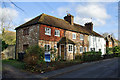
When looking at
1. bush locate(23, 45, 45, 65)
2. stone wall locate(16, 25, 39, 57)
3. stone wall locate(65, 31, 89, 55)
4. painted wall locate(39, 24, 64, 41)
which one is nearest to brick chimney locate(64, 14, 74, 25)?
stone wall locate(65, 31, 89, 55)

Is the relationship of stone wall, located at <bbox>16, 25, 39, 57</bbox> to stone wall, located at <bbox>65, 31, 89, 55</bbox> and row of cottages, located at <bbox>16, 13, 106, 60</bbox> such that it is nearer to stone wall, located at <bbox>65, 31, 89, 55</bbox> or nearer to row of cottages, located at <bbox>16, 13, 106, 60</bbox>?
row of cottages, located at <bbox>16, 13, 106, 60</bbox>

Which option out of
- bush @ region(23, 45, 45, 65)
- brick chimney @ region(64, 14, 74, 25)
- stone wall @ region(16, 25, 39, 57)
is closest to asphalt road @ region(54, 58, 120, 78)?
bush @ region(23, 45, 45, 65)

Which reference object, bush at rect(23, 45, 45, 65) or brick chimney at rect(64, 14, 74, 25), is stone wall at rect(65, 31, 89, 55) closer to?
brick chimney at rect(64, 14, 74, 25)

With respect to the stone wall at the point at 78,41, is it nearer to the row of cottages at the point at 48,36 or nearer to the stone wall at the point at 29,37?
the row of cottages at the point at 48,36

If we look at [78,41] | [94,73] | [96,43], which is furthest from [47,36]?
[96,43]

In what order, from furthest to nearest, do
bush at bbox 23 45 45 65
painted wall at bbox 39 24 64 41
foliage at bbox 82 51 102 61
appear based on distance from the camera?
1. foliage at bbox 82 51 102 61
2. painted wall at bbox 39 24 64 41
3. bush at bbox 23 45 45 65

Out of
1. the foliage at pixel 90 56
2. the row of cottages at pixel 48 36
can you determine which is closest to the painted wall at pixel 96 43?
the row of cottages at pixel 48 36

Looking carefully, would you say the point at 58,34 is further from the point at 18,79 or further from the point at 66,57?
the point at 18,79

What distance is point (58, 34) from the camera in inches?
763

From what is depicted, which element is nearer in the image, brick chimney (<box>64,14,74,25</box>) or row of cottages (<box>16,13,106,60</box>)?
row of cottages (<box>16,13,106,60</box>)

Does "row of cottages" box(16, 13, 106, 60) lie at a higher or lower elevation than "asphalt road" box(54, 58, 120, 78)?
higher

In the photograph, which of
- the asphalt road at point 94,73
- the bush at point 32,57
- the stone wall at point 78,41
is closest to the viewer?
the asphalt road at point 94,73

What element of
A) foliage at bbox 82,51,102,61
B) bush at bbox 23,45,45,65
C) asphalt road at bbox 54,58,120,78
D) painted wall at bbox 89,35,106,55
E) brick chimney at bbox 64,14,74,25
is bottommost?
asphalt road at bbox 54,58,120,78

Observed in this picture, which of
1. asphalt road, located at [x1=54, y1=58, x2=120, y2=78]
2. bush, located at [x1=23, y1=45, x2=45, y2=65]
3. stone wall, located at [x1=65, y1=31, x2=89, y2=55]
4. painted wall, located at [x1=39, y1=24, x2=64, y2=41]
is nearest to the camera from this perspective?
asphalt road, located at [x1=54, y1=58, x2=120, y2=78]
